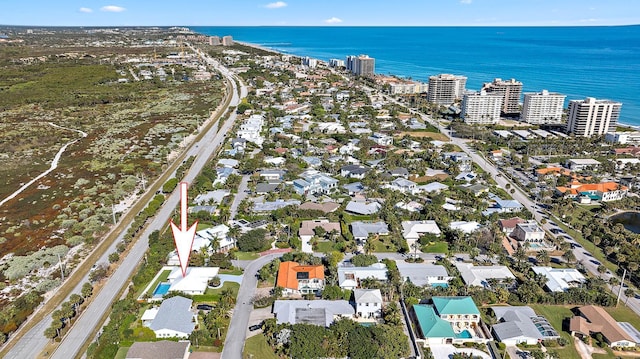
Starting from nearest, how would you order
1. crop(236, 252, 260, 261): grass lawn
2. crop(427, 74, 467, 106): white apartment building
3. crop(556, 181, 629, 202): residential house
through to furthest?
crop(236, 252, 260, 261): grass lawn < crop(556, 181, 629, 202): residential house < crop(427, 74, 467, 106): white apartment building

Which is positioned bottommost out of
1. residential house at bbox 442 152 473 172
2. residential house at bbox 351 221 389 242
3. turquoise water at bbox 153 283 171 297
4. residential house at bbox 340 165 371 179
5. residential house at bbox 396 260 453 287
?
turquoise water at bbox 153 283 171 297

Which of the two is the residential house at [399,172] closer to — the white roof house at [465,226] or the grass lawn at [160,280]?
the white roof house at [465,226]

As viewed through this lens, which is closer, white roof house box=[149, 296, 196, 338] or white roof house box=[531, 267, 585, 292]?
white roof house box=[149, 296, 196, 338]

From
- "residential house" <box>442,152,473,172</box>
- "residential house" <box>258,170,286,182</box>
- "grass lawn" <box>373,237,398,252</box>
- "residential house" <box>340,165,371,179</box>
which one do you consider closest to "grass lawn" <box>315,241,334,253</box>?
"grass lawn" <box>373,237,398,252</box>

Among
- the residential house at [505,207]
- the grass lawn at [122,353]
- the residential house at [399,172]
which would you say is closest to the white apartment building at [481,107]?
the residential house at [399,172]

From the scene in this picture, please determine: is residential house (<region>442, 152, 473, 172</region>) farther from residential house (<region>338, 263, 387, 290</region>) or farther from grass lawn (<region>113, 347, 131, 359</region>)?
grass lawn (<region>113, 347, 131, 359</region>)

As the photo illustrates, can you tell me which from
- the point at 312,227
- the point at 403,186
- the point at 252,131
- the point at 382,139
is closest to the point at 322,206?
the point at 312,227

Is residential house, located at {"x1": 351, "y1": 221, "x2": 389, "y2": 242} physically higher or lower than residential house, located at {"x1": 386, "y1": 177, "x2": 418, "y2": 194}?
lower
